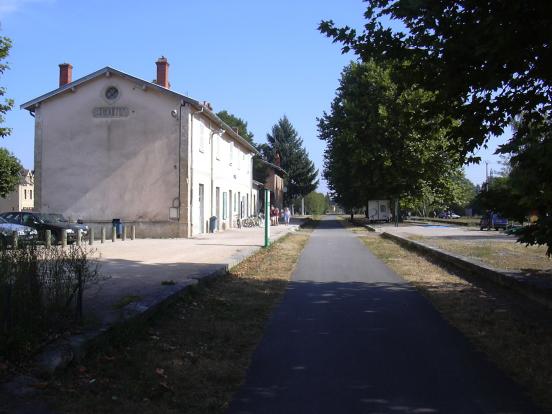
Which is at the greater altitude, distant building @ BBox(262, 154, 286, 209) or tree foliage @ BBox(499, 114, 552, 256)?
distant building @ BBox(262, 154, 286, 209)

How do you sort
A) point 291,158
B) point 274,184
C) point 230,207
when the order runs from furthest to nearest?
point 291,158 < point 274,184 < point 230,207

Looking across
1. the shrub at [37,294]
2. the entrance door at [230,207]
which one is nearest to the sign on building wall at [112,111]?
the entrance door at [230,207]

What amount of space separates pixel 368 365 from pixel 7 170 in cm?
2660

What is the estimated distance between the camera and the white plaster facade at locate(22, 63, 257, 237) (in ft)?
84.8

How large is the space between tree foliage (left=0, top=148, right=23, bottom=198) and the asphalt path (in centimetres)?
2306

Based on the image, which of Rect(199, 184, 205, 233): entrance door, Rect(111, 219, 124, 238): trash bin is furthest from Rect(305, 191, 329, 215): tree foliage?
Rect(111, 219, 124, 238): trash bin

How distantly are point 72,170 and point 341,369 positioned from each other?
23.8 meters

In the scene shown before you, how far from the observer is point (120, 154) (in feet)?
86.6

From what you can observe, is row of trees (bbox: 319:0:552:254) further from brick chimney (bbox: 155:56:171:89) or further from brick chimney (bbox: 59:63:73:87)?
brick chimney (bbox: 59:63:73:87)

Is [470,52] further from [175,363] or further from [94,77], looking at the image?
[94,77]

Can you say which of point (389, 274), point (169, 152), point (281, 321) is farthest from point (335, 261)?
point (169, 152)

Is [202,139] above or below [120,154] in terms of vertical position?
above

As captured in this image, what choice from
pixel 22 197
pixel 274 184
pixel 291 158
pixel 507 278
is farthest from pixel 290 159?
pixel 507 278

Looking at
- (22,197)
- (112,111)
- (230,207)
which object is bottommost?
(230,207)
